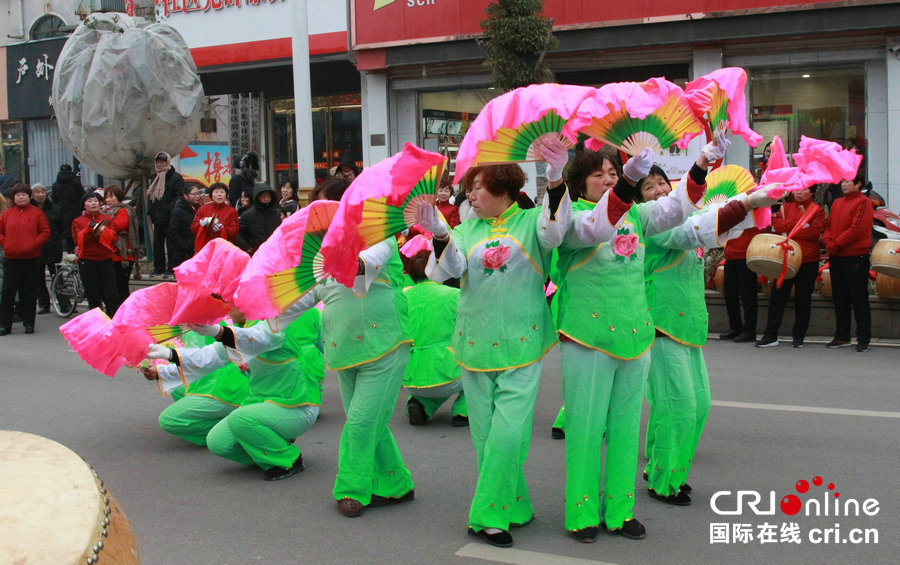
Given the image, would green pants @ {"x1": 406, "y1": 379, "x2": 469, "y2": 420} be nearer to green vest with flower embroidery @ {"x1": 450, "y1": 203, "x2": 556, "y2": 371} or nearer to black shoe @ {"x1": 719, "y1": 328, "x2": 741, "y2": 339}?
green vest with flower embroidery @ {"x1": 450, "y1": 203, "x2": 556, "y2": 371}

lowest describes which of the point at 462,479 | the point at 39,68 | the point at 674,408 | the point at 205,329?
the point at 462,479

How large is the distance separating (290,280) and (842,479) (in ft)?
10.6

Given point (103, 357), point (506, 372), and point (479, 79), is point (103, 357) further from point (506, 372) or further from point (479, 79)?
point (479, 79)

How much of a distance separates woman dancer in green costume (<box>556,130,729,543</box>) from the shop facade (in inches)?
328

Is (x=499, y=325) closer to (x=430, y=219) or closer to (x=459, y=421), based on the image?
(x=430, y=219)

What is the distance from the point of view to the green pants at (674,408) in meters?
4.89

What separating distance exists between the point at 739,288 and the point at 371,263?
6.64 m

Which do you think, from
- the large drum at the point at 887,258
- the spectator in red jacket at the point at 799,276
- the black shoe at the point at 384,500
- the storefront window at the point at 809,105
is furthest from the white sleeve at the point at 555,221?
the storefront window at the point at 809,105

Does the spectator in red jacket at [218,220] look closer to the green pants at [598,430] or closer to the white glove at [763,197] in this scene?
the green pants at [598,430]

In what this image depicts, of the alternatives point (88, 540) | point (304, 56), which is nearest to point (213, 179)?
point (304, 56)

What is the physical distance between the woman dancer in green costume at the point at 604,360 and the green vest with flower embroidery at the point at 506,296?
0.18 meters

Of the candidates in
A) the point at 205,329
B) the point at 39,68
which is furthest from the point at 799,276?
the point at 39,68

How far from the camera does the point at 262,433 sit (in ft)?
18.0

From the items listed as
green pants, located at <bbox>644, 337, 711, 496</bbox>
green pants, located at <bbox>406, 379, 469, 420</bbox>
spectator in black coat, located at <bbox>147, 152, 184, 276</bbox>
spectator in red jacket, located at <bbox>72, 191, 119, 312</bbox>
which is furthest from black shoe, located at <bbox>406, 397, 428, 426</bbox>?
spectator in black coat, located at <bbox>147, 152, 184, 276</bbox>
